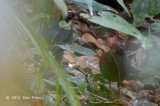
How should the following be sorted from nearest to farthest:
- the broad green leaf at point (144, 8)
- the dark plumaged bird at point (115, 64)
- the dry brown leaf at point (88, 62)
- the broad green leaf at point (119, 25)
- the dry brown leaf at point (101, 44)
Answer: the broad green leaf at point (119, 25)
the dark plumaged bird at point (115, 64)
the broad green leaf at point (144, 8)
the dry brown leaf at point (88, 62)
the dry brown leaf at point (101, 44)

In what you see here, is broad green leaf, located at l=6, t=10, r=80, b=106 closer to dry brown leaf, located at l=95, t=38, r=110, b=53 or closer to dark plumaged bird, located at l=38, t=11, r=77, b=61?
dark plumaged bird, located at l=38, t=11, r=77, b=61

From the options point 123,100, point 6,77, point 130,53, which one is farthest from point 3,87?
point 130,53

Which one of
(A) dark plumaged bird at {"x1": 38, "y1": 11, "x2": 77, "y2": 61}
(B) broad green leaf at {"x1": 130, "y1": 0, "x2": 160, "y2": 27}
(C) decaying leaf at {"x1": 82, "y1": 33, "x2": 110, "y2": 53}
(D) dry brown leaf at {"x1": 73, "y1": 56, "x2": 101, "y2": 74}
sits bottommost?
(D) dry brown leaf at {"x1": 73, "y1": 56, "x2": 101, "y2": 74}

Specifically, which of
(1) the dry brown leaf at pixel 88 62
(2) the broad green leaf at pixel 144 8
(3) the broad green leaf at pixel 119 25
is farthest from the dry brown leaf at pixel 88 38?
(3) the broad green leaf at pixel 119 25

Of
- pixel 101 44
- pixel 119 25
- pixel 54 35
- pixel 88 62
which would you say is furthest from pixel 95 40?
pixel 119 25

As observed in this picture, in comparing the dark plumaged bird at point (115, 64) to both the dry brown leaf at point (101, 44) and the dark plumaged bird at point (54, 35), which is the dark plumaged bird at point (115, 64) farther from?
the dry brown leaf at point (101, 44)

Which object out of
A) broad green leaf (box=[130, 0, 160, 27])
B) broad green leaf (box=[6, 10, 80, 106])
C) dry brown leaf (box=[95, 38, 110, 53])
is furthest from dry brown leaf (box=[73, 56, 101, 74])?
broad green leaf (box=[6, 10, 80, 106])
